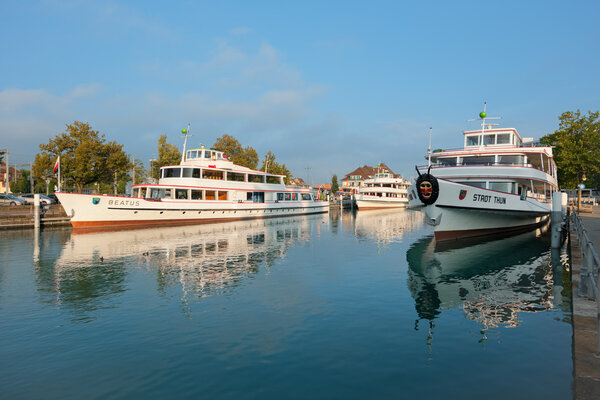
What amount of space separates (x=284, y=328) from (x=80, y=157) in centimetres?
4030

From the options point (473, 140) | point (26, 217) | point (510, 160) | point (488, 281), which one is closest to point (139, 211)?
point (26, 217)

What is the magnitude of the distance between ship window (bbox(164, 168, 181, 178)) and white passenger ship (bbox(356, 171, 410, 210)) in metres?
39.7

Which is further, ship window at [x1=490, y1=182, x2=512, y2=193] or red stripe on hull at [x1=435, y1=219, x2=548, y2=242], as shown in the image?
ship window at [x1=490, y1=182, x2=512, y2=193]

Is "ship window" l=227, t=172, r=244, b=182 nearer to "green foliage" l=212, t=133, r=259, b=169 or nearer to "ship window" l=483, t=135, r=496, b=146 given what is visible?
"green foliage" l=212, t=133, r=259, b=169

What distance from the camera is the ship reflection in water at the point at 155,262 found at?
39.4 ft

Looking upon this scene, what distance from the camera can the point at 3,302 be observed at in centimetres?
1065

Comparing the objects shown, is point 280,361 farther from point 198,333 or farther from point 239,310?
point 239,310

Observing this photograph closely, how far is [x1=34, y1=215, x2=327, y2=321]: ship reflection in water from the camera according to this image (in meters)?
12.0

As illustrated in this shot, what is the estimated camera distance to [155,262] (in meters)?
16.7

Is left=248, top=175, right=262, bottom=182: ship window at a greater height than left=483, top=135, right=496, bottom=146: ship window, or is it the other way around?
left=483, top=135, right=496, bottom=146: ship window

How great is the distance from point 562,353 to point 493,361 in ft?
5.13

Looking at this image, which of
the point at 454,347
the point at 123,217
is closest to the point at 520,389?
the point at 454,347

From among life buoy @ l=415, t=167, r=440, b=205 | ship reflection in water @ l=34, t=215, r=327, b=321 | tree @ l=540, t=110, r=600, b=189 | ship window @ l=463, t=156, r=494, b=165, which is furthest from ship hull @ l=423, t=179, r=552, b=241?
tree @ l=540, t=110, r=600, b=189

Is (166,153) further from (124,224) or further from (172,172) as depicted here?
(124,224)
